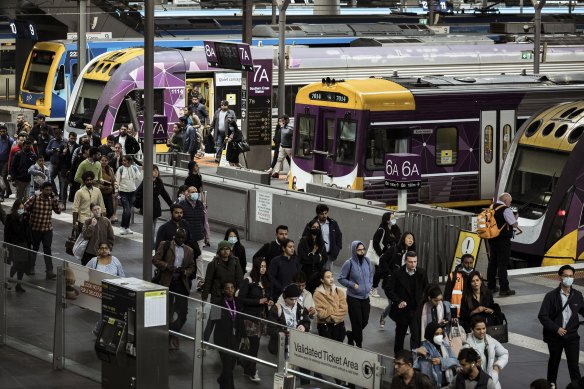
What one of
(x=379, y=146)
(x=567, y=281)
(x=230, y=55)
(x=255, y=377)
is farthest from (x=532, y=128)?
(x=255, y=377)

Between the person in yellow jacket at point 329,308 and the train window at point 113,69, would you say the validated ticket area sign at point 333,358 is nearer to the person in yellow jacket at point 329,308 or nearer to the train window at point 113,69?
the person in yellow jacket at point 329,308

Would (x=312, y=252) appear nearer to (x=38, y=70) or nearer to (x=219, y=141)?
(x=219, y=141)

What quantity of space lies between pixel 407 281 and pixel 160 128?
13887 mm

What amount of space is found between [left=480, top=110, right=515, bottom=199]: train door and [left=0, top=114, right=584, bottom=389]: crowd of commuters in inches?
268

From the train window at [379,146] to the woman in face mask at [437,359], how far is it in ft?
43.1

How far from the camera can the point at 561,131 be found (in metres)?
24.3

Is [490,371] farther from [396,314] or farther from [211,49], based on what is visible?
[211,49]

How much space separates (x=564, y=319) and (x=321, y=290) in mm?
2822

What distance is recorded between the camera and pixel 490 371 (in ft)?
44.5

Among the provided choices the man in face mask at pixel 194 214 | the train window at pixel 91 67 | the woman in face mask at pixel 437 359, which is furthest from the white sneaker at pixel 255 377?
the train window at pixel 91 67

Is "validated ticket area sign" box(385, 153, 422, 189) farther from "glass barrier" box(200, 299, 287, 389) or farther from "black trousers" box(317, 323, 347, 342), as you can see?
"glass barrier" box(200, 299, 287, 389)

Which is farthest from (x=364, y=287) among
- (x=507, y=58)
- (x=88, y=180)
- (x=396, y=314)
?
(x=507, y=58)

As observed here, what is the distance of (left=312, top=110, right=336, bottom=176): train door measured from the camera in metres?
27.6

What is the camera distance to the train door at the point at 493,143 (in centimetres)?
2827
